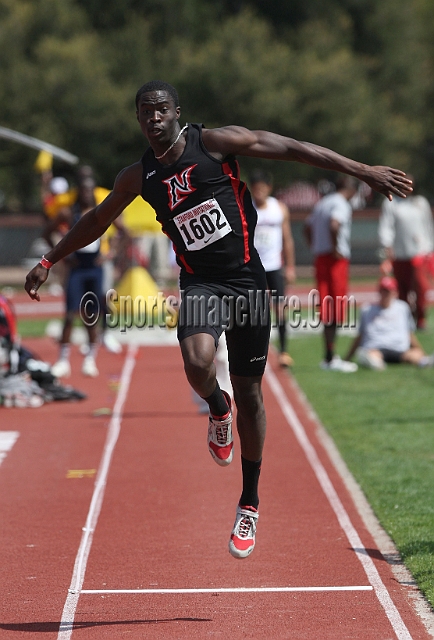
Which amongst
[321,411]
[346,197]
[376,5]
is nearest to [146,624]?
[321,411]

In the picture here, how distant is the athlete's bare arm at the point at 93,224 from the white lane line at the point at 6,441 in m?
3.17

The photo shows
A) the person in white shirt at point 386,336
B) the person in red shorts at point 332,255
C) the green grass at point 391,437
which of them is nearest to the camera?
the green grass at point 391,437

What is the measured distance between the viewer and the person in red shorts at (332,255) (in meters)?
12.1

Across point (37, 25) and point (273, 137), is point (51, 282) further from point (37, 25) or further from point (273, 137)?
point (273, 137)

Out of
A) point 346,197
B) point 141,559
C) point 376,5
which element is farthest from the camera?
point 376,5

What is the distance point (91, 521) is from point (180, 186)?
2366mm

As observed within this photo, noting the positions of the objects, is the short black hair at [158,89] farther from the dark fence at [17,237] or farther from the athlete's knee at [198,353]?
the dark fence at [17,237]

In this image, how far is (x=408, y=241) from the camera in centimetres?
1538

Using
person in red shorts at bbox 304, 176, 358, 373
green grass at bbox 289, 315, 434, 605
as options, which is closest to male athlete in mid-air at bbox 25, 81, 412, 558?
green grass at bbox 289, 315, 434, 605

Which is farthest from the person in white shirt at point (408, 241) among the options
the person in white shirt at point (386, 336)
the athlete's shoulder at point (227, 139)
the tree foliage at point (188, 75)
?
the tree foliage at point (188, 75)

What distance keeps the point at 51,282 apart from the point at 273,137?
2295 cm

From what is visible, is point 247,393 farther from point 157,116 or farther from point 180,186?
point 157,116

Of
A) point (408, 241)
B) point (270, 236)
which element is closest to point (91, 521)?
point (270, 236)

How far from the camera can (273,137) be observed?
16.2 ft
